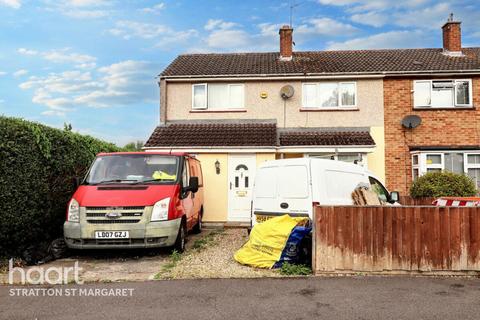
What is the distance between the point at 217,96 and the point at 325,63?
4730 millimetres

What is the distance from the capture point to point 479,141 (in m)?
15.2

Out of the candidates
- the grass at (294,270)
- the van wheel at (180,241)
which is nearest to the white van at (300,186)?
the grass at (294,270)

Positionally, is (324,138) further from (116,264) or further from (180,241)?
(116,264)

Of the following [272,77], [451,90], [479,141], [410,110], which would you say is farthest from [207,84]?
[479,141]

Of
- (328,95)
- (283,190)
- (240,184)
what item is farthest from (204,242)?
(328,95)

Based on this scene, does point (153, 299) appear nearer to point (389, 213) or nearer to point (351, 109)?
point (389, 213)

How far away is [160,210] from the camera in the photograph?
7965 mm

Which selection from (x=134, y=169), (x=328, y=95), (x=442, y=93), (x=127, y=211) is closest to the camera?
(x=127, y=211)

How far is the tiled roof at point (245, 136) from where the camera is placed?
47.9 ft

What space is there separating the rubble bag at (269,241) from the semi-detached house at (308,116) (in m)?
6.76

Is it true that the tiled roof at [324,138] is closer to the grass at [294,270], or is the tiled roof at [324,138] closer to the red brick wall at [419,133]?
the red brick wall at [419,133]

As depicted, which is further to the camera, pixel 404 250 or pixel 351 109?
pixel 351 109

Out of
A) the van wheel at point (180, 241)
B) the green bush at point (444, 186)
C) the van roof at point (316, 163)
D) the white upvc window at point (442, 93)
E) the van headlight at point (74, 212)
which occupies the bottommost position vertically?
the van wheel at point (180, 241)

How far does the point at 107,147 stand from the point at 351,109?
357 inches
